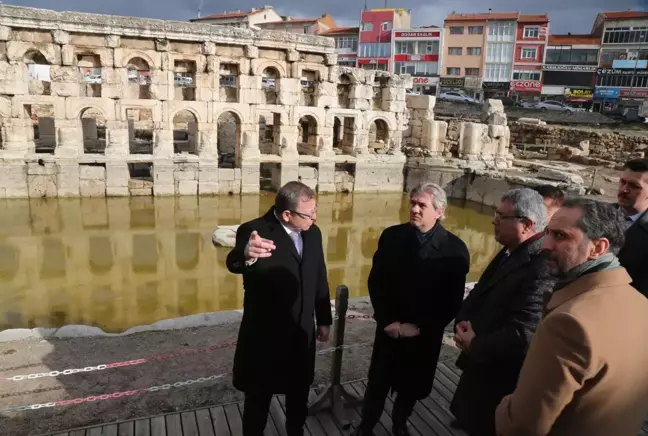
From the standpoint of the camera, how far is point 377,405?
11.3 ft

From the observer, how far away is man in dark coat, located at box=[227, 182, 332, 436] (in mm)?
3074

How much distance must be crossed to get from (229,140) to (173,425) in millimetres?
19518

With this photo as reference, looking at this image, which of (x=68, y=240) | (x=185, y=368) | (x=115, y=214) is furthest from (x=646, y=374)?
(x=115, y=214)

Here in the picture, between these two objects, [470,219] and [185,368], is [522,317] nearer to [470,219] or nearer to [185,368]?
[185,368]

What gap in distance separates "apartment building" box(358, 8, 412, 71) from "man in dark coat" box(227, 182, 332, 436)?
43.2 meters

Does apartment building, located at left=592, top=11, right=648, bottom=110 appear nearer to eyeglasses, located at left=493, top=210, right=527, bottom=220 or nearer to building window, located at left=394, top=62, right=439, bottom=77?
building window, located at left=394, top=62, right=439, bottom=77

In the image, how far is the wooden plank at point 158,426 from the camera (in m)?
3.53

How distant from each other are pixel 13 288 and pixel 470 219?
12.0 m

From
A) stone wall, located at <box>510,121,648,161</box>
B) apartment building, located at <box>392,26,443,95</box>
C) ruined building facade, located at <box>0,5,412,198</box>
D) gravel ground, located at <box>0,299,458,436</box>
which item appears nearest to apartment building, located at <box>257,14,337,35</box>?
apartment building, located at <box>392,26,443,95</box>

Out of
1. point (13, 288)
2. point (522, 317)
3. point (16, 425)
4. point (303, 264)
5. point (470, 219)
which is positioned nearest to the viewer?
point (522, 317)

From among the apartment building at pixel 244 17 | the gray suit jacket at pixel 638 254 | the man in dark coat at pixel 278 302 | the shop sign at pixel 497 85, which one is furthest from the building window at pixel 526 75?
the man in dark coat at pixel 278 302

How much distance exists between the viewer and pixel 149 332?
571cm

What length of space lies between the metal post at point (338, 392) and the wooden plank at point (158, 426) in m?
1.05

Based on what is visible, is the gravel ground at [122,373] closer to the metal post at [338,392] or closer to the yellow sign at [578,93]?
the metal post at [338,392]
